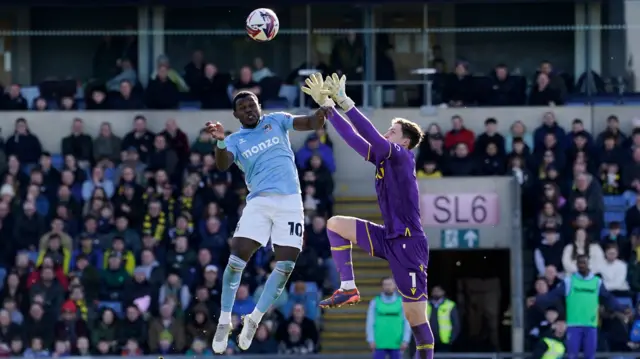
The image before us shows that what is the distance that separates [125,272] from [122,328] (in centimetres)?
87

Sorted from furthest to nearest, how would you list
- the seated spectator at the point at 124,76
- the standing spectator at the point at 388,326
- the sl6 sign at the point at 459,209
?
the seated spectator at the point at 124,76
the sl6 sign at the point at 459,209
the standing spectator at the point at 388,326

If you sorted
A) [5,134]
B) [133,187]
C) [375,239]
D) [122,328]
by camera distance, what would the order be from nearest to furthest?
[375,239], [122,328], [133,187], [5,134]

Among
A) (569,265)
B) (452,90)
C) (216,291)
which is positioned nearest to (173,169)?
(216,291)

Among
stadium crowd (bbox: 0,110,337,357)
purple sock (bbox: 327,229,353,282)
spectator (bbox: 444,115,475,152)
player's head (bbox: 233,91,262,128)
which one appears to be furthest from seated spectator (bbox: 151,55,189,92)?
player's head (bbox: 233,91,262,128)

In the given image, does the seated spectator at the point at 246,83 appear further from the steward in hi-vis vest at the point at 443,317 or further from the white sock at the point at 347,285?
the white sock at the point at 347,285

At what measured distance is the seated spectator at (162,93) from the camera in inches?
936

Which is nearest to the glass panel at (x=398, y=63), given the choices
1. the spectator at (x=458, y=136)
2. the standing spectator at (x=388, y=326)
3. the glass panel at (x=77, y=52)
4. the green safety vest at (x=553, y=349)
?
the spectator at (x=458, y=136)

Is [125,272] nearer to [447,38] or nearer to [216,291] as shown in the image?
[216,291]

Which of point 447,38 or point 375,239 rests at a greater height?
point 447,38

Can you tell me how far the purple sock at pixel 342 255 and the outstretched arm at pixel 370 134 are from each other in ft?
3.28

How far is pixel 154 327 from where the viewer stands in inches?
825

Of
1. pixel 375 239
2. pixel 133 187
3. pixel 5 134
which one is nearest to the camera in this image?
pixel 375 239

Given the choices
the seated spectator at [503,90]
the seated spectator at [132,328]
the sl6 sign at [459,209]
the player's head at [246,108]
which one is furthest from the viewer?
the seated spectator at [503,90]

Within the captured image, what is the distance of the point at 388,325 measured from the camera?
20016 millimetres
